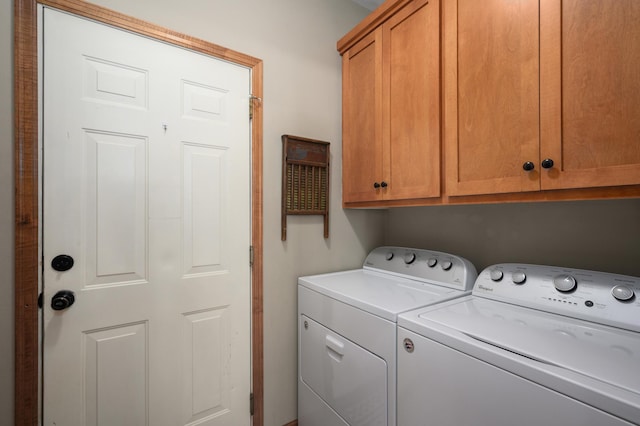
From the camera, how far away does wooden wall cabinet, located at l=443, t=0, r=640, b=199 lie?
85 cm

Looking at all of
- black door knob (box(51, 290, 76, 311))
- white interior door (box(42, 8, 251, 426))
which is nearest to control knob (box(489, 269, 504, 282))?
white interior door (box(42, 8, 251, 426))

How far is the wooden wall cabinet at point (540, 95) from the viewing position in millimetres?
850

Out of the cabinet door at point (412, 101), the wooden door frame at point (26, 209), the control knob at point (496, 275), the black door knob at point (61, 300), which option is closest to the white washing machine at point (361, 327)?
the control knob at point (496, 275)

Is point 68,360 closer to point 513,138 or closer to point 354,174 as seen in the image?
point 354,174

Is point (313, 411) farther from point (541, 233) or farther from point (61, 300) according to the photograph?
point (541, 233)

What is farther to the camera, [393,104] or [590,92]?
[393,104]

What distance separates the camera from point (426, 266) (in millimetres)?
1594

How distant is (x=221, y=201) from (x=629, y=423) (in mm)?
1543

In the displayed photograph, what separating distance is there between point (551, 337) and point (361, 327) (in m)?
0.64

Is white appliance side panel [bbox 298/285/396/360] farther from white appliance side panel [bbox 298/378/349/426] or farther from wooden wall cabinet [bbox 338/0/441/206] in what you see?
wooden wall cabinet [bbox 338/0/441/206]

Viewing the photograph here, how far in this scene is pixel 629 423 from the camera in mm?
567

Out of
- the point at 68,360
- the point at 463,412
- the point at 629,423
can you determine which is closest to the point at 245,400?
the point at 68,360

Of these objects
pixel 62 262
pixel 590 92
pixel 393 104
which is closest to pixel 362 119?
pixel 393 104

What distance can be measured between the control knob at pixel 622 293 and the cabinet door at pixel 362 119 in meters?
1.00
